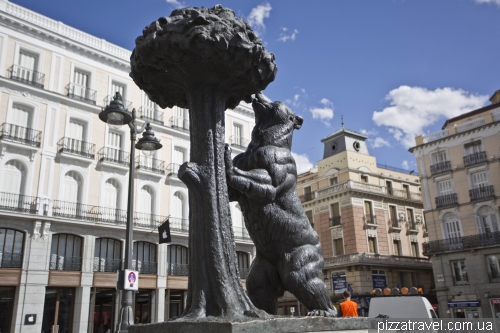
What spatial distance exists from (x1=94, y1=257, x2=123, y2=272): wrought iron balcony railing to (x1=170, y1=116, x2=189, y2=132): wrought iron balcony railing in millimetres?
9261

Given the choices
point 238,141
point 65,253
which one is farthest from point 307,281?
point 238,141

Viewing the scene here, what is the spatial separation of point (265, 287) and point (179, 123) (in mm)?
25280

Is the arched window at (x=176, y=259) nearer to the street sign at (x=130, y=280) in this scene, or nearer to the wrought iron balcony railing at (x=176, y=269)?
the wrought iron balcony railing at (x=176, y=269)

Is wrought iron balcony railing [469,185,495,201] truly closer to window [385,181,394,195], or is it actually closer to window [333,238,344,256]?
window [385,181,394,195]

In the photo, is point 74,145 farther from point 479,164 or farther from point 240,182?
point 479,164

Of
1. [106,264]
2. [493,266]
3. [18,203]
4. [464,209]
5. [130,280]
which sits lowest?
[130,280]

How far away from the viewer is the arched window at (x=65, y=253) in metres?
21.0

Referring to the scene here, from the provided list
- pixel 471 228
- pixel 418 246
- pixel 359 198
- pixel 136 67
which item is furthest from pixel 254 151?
pixel 418 246

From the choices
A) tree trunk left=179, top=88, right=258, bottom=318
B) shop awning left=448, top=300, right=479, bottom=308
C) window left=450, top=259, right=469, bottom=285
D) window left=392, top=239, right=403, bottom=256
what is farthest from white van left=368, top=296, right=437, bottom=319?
window left=392, top=239, right=403, bottom=256

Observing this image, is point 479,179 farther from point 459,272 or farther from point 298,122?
point 298,122

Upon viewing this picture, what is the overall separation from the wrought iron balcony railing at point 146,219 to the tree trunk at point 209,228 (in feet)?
69.5

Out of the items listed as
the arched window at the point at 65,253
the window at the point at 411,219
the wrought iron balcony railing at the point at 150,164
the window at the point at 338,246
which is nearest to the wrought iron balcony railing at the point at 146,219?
the wrought iron balcony railing at the point at 150,164

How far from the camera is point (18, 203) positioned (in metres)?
20.5

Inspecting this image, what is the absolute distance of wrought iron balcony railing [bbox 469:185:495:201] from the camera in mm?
29453
